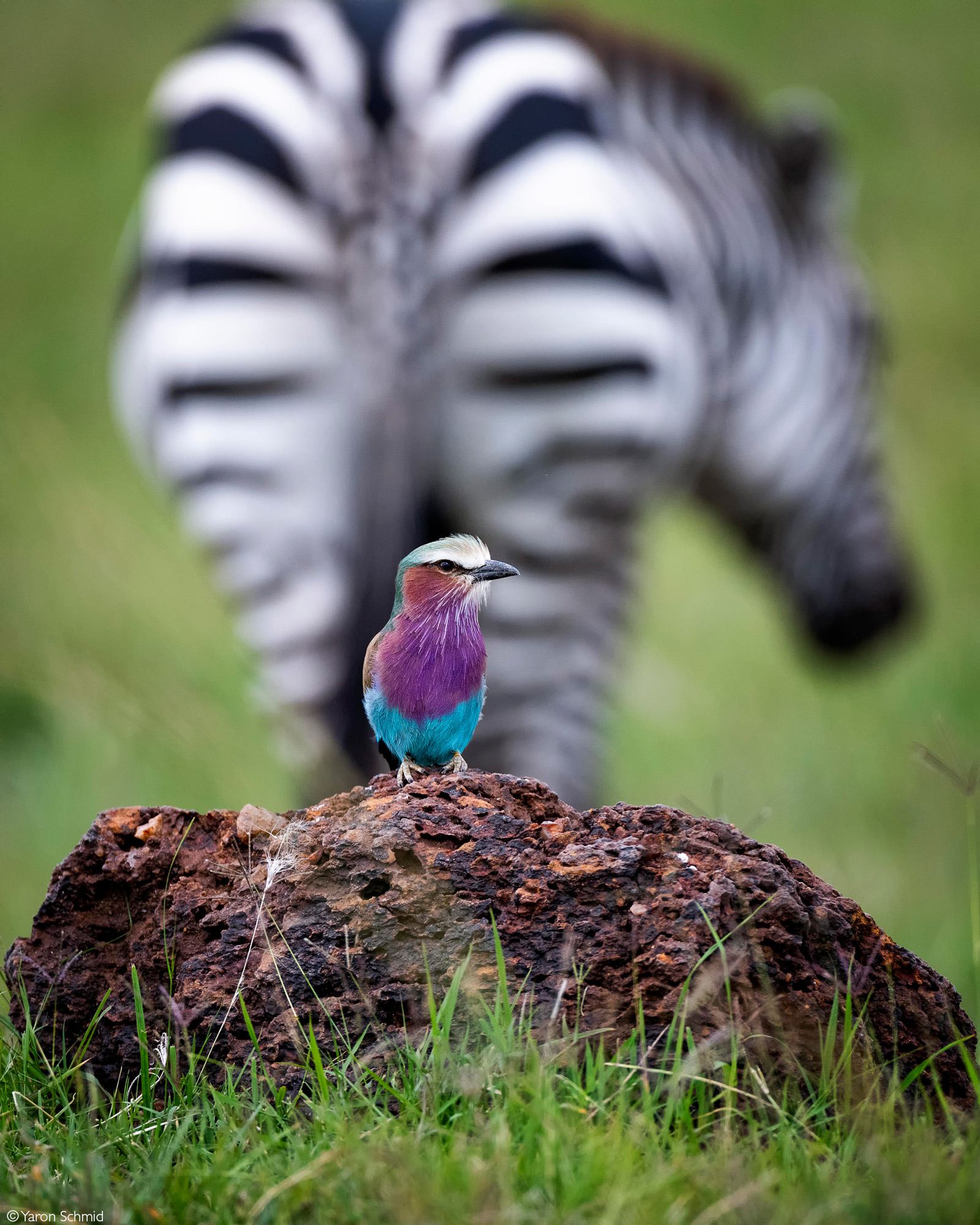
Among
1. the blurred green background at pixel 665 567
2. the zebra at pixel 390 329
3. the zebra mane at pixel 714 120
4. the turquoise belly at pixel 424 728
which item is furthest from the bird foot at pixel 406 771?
the zebra mane at pixel 714 120

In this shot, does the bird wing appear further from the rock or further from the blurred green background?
the blurred green background

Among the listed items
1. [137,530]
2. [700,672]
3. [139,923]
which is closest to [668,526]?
[700,672]

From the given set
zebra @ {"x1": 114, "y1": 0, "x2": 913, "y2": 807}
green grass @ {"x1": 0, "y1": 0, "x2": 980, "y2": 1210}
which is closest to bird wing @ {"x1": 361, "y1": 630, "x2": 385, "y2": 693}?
green grass @ {"x1": 0, "y1": 0, "x2": 980, "y2": 1210}

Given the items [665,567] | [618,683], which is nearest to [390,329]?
[618,683]

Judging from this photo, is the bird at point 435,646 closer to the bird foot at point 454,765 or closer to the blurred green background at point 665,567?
the bird foot at point 454,765

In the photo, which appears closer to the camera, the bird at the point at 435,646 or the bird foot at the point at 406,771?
the bird at the point at 435,646

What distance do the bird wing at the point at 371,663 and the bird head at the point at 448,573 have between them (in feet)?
0.36

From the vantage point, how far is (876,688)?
400 inches

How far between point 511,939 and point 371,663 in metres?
0.63

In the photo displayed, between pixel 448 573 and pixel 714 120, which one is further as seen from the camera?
pixel 714 120

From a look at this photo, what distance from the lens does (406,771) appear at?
2551 mm

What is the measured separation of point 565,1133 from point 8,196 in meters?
17.9

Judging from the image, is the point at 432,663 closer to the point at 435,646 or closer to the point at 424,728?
the point at 435,646

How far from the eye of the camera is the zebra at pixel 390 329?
4.67m
